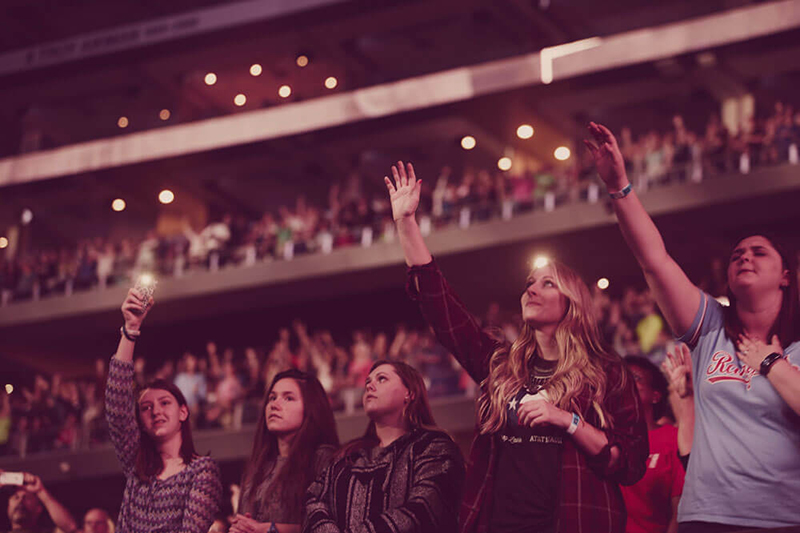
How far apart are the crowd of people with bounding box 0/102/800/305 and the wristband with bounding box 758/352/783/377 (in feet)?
33.7

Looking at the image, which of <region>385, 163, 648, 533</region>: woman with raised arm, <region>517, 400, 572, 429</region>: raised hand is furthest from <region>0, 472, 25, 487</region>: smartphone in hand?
<region>517, 400, 572, 429</region>: raised hand

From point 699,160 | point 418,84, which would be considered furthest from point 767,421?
point 418,84

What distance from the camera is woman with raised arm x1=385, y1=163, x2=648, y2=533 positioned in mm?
2756

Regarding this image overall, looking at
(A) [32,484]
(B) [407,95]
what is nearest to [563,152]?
(B) [407,95]

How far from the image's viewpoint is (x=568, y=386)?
2912mm

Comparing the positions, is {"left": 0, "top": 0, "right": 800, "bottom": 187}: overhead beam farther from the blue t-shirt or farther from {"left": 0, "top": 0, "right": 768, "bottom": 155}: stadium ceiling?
the blue t-shirt

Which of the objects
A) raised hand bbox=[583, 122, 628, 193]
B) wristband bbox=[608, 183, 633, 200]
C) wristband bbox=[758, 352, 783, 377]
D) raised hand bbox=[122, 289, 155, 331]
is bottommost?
wristband bbox=[758, 352, 783, 377]

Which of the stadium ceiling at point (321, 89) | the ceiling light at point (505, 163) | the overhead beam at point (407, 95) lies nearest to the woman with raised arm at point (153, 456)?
the overhead beam at point (407, 95)

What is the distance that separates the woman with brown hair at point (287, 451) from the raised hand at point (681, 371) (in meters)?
1.28

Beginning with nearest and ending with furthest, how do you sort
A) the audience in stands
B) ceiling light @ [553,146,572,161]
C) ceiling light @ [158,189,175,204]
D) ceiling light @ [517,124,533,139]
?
the audience in stands < ceiling light @ [517,124,533,139] < ceiling light @ [553,146,572,161] < ceiling light @ [158,189,175,204]

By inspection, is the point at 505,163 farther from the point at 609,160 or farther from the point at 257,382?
the point at 609,160

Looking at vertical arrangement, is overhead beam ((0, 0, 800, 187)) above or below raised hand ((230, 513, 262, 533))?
above

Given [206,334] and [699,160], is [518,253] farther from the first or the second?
[206,334]

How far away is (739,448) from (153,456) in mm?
2272
